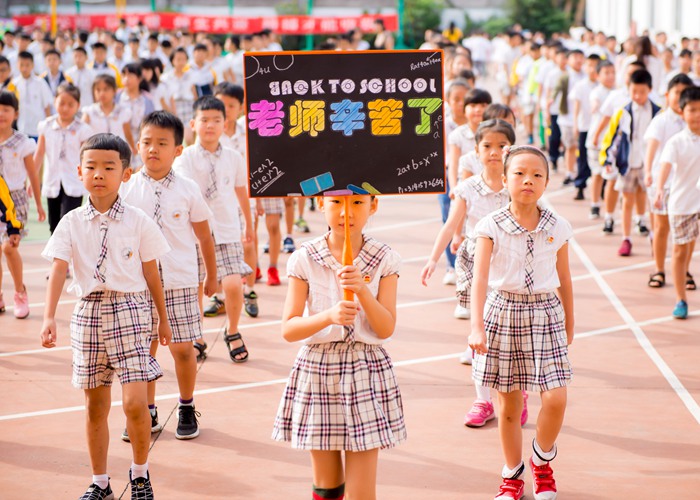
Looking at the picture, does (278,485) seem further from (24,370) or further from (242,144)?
(242,144)

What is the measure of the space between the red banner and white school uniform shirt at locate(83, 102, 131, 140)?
85.3 ft

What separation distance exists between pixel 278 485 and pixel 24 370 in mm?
2961

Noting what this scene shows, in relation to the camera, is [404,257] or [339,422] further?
[404,257]

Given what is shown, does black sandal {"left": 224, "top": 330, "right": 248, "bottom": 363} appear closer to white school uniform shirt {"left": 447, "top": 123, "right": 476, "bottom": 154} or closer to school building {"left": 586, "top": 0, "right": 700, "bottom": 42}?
white school uniform shirt {"left": 447, "top": 123, "right": 476, "bottom": 154}

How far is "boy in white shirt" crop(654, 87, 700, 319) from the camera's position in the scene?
8.98 metres

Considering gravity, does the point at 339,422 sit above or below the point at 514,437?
above

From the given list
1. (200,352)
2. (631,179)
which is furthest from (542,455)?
(631,179)

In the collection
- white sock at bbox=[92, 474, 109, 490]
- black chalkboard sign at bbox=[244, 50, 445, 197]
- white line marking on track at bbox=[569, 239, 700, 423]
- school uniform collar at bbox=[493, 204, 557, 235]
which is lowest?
white line marking on track at bbox=[569, 239, 700, 423]

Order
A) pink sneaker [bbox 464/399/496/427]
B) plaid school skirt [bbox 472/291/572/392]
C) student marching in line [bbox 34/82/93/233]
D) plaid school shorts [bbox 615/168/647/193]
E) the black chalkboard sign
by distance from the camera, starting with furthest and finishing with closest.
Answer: plaid school shorts [bbox 615/168/647/193]
student marching in line [bbox 34/82/93/233]
pink sneaker [bbox 464/399/496/427]
plaid school skirt [bbox 472/291/572/392]
the black chalkboard sign

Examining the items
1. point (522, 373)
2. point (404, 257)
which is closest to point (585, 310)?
point (404, 257)

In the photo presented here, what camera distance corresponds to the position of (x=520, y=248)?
5.38 meters

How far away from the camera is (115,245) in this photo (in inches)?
208

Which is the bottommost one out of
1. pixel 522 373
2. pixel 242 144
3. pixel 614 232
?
pixel 614 232

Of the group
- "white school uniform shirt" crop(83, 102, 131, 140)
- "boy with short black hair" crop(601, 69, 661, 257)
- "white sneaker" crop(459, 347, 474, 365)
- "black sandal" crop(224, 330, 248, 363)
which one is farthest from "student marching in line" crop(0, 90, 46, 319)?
"boy with short black hair" crop(601, 69, 661, 257)
